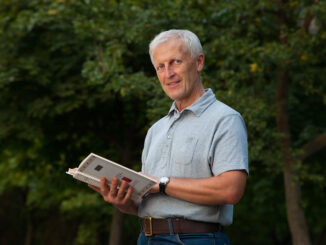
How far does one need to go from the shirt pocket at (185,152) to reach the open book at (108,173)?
164 mm

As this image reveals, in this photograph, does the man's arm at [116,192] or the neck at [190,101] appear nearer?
the man's arm at [116,192]

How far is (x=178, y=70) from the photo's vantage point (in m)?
2.40

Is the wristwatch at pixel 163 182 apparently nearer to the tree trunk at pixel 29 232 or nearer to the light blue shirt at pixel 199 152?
the light blue shirt at pixel 199 152

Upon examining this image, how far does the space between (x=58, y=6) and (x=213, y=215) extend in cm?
638

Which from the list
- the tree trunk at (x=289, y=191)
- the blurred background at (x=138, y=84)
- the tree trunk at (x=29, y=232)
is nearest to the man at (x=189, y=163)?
the blurred background at (x=138, y=84)

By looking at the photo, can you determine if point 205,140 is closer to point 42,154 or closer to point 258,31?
point 258,31

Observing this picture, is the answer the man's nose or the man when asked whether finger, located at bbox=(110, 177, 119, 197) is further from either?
the man's nose

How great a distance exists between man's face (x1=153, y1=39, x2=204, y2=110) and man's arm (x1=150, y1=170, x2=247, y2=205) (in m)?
0.42

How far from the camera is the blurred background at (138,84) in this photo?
24.1 feet

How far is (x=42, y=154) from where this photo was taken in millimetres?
11148

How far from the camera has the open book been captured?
219cm

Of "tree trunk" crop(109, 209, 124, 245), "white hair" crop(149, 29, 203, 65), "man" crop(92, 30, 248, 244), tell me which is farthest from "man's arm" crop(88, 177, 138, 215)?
"tree trunk" crop(109, 209, 124, 245)

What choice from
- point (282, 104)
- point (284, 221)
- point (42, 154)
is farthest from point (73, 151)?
point (284, 221)

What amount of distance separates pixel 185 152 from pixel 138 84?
490 cm
